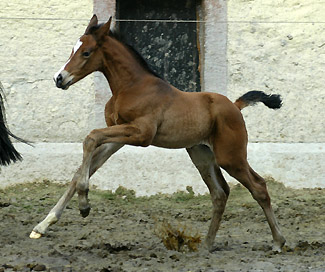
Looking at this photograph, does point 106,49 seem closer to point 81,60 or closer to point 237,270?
point 81,60

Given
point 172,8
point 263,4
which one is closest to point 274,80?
point 263,4

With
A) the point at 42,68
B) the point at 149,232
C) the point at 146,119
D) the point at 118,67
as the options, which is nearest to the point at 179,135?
the point at 146,119

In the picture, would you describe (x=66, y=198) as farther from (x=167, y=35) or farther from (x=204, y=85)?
(x=167, y=35)

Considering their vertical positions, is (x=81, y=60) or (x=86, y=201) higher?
(x=81, y=60)

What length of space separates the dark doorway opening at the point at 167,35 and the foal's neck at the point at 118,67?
3.38 m

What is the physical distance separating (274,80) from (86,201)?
4.33 metres

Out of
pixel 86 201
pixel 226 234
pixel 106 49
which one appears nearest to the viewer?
pixel 86 201

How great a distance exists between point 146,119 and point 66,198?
0.89 metres

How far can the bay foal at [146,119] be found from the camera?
191 inches

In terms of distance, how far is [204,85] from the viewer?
8375mm

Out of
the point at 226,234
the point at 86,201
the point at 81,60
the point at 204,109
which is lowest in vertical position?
the point at 226,234

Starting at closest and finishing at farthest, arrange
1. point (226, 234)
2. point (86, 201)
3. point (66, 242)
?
point (86, 201), point (66, 242), point (226, 234)

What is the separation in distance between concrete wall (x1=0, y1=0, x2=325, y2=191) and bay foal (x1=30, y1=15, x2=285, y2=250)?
9.15 ft

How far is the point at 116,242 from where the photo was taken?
5.55 meters
